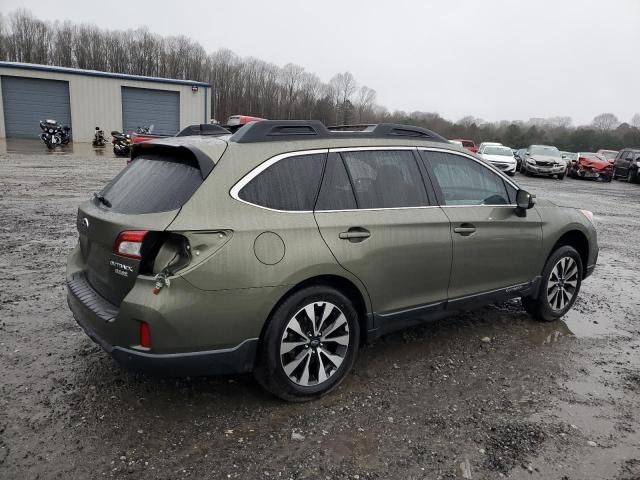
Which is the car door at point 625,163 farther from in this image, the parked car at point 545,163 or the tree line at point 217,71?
the tree line at point 217,71

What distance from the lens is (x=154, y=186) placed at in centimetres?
305

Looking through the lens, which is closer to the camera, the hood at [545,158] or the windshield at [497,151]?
the windshield at [497,151]

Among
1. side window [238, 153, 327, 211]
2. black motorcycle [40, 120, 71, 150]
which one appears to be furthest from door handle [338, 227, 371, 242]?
black motorcycle [40, 120, 71, 150]

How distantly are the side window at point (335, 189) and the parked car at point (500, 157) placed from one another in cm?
2052

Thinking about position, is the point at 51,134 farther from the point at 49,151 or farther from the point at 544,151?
the point at 544,151

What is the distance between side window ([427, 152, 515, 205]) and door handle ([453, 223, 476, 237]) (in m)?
0.20

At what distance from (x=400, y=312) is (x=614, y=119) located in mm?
124146

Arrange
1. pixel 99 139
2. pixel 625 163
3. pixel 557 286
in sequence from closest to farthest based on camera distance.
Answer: pixel 557 286, pixel 625 163, pixel 99 139

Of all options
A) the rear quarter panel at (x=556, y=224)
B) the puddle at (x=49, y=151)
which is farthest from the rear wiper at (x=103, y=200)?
the puddle at (x=49, y=151)

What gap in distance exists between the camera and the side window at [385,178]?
345 centimetres

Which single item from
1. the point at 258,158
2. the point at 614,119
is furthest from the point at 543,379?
the point at 614,119

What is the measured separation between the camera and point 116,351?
279cm

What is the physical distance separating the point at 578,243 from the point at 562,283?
534 mm

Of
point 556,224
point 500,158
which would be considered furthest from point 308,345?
point 500,158
